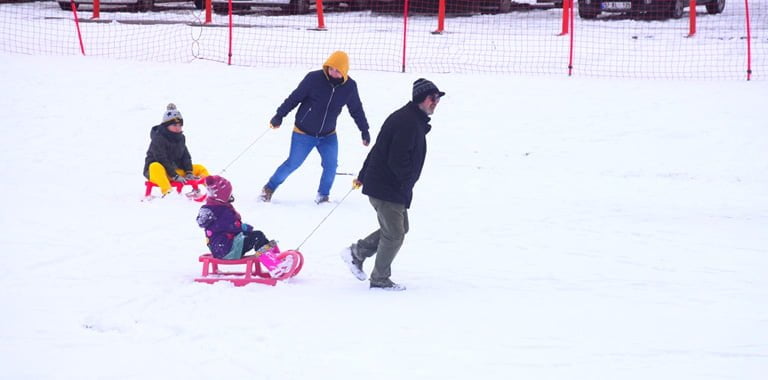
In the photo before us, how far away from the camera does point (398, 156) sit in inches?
265

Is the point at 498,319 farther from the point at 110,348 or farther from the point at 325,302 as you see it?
the point at 110,348

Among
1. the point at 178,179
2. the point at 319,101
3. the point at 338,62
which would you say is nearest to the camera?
the point at 338,62

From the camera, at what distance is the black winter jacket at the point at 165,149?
981 cm

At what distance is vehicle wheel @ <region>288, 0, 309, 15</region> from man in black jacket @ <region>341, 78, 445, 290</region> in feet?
54.4

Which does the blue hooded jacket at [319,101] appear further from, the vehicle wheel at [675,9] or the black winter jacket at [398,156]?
the vehicle wheel at [675,9]

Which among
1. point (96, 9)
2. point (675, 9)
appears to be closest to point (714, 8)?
point (675, 9)

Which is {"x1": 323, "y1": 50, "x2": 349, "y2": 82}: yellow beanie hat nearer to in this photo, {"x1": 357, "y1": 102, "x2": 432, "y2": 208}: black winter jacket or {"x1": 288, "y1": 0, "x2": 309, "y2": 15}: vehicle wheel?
{"x1": 357, "y1": 102, "x2": 432, "y2": 208}: black winter jacket

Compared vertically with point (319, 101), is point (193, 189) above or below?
below

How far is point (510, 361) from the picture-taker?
5699 millimetres

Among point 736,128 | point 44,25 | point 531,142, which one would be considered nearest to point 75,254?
point 531,142

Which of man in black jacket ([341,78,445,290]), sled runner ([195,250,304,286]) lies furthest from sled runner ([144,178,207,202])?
man in black jacket ([341,78,445,290])

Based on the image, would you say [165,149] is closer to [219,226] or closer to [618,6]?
[219,226]

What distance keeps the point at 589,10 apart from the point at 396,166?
1588 centimetres

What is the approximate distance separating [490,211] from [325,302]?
363 cm
